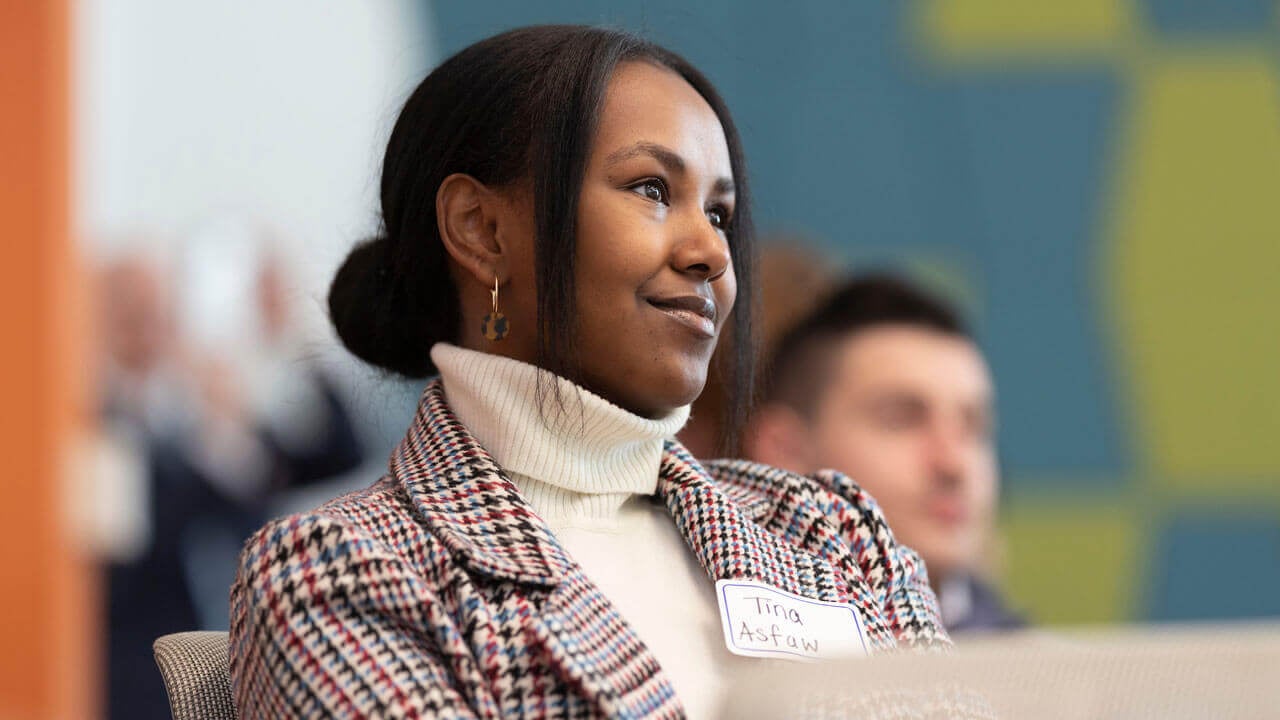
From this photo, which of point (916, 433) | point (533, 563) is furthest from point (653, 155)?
point (916, 433)

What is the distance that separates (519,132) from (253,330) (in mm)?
1902

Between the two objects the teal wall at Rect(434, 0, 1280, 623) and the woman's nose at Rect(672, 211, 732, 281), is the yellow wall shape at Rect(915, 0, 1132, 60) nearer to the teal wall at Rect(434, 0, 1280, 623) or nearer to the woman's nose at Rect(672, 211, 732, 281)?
the teal wall at Rect(434, 0, 1280, 623)

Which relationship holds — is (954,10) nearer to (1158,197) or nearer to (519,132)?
(1158,197)

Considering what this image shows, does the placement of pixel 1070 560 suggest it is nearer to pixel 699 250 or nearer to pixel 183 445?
pixel 183 445

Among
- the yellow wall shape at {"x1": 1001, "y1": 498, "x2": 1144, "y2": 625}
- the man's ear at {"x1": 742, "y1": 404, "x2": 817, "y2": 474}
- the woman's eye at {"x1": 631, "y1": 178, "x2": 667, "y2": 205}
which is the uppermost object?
the woman's eye at {"x1": 631, "y1": 178, "x2": 667, "y2": 205}

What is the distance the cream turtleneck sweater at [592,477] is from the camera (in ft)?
3.92

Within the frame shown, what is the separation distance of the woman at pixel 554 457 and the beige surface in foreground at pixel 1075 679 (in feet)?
1.13

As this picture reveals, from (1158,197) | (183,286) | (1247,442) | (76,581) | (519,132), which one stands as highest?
(519,132)

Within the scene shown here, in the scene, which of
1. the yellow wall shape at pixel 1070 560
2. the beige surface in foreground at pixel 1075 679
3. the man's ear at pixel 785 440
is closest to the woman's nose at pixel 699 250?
the beige surface in foreground at pixel 1075 679

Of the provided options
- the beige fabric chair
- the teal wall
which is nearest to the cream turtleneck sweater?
the beige fabric chair

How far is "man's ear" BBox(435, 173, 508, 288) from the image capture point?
1.30 metres

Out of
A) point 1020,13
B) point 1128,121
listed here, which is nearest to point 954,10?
point 1020,13

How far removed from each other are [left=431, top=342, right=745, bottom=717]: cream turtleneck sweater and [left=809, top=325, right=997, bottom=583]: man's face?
872mm

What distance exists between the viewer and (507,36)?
135 cm
